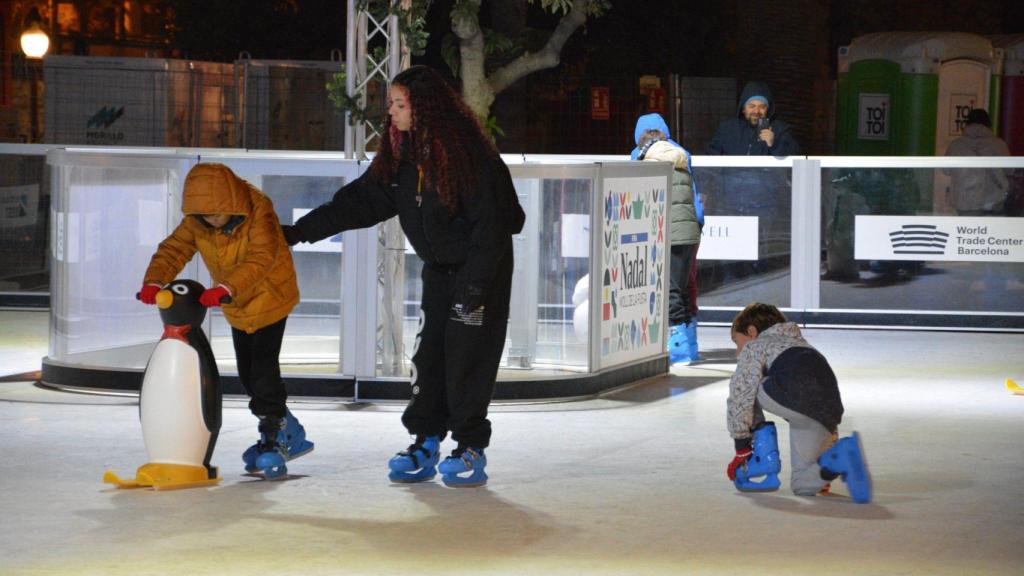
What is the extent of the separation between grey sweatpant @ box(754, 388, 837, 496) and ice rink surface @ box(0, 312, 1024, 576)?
0.26 ft

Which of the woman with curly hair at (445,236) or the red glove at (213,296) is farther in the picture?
the woman with curly hair at (445,236)

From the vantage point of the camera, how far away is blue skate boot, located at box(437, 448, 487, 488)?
7.50m

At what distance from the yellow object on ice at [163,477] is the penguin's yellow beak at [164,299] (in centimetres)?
71

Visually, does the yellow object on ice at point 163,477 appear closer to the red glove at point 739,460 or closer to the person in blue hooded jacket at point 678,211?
the red glove at point 739,460

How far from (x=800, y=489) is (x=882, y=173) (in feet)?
25.3

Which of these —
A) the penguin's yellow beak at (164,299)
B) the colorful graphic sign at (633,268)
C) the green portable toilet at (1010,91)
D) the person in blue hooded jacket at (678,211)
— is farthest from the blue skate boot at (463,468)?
the green portable toilet at (1010,91)

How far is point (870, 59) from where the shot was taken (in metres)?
23.2

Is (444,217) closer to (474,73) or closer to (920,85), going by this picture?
(474,73)

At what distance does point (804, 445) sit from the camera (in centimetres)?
739

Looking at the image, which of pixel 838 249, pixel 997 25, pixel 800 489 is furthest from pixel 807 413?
pixel 997 25

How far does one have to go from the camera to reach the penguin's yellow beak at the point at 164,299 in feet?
23.5

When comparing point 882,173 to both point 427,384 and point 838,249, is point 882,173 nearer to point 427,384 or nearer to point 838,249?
point 838,249

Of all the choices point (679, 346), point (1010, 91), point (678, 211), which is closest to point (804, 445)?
point (678, 211)

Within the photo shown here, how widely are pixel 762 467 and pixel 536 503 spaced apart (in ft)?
3.31
